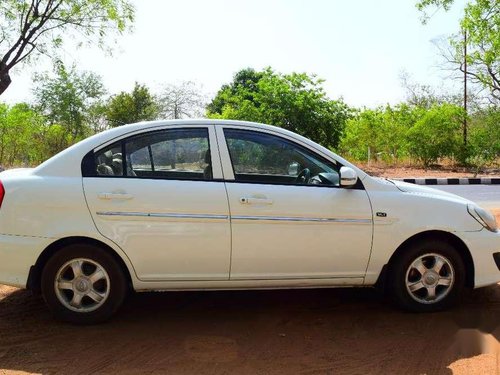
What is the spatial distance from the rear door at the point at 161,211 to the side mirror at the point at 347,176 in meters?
0.91

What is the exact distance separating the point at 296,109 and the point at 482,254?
15.1 meters

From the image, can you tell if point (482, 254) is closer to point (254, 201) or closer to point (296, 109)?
point (254, 201)

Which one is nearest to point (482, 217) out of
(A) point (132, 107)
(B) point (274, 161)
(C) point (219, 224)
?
(B) point (274, 161)

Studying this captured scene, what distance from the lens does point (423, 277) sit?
169 inches

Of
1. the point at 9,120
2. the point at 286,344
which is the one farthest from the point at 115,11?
the point at 286,344

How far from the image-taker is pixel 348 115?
2000 cm

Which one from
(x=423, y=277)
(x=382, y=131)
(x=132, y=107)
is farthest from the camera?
(x=132, y=107)

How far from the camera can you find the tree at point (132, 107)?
Result: 33.0 metres

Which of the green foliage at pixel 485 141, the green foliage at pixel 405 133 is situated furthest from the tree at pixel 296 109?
the green foliage at pixel 485 141

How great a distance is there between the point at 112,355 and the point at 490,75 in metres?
22.0

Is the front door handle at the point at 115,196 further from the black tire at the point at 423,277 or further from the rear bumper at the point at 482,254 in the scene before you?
the rear bumper at the point at 482,254

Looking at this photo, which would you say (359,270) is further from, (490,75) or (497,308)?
(490,75)

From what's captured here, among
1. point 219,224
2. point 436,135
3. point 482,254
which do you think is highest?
point 436,135

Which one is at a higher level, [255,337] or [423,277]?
[423,277]
